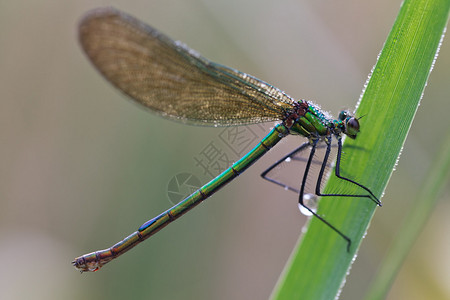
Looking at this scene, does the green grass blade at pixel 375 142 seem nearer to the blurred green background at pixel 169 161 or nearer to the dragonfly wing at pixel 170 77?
the dragonfly wing at pixel 170 77

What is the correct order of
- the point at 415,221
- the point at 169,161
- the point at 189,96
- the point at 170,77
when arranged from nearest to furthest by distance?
the point at 415,221 → the point at 170,77 → the point at 189,96 → the point at 169,161

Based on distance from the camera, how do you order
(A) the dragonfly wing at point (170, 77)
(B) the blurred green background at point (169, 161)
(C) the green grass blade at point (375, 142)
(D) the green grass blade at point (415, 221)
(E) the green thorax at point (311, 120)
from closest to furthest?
(C) the green grass blade at point (375, 142) → (D) the green grass blade at point (415, 221) → (A) the dragonfly wing at point (170, 77) → (E) the green thorax at point (311, 120) → (B) the blurred green background at point (169, 161)

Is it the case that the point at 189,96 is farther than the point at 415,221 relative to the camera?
Yes

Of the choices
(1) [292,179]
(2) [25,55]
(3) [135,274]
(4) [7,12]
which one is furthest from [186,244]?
(4) [7,12]

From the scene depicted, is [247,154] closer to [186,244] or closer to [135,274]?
[186,244]

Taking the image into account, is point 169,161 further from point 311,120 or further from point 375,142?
point 375,142

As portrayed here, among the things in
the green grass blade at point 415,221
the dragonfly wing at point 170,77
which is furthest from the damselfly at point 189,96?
the green grass blade at point 415,221

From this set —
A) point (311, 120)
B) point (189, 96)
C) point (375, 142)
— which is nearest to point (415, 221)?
point (375, 142)

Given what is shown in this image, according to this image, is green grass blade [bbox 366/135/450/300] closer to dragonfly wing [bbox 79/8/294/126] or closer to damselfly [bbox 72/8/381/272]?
damselfly [bbox 72/8/381/272]
